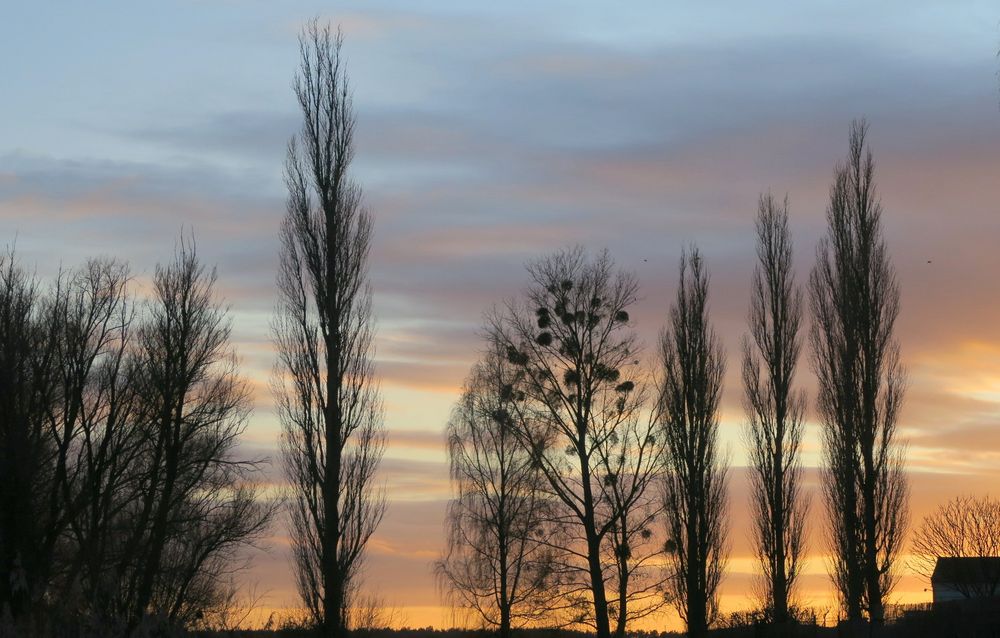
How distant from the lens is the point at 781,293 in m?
39.2

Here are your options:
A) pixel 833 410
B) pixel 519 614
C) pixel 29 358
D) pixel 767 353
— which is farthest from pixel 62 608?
pixel 767 353

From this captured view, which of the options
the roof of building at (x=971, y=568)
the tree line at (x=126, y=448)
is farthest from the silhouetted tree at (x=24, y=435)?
the roof of building at (x=971, y=568)

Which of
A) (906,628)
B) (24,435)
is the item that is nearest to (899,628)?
(906,628)

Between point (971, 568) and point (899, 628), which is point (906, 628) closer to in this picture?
point (899, 628)

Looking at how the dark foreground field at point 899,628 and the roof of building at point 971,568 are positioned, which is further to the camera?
the roof of building at point 971,568

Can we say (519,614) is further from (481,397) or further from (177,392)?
(177,392)

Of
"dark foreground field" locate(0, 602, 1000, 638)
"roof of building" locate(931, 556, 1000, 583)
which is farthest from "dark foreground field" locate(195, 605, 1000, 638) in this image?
"roof of building" locate(931, 556, 1000, 583)

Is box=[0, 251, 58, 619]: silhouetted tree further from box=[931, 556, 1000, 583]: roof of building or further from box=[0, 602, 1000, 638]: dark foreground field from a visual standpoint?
box=[931, 556, 1000, 583]: roof of building

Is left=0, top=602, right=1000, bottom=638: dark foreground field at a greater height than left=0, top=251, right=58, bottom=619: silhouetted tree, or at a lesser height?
lesser

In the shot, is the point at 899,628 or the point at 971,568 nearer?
the point at 899,628

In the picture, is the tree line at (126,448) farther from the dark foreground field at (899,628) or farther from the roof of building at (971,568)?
the roof of building at (971,568)

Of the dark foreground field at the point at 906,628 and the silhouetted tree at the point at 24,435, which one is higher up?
the silhouetted tree at the point at 24,435

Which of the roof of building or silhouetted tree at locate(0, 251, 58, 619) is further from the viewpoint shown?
the roof of building

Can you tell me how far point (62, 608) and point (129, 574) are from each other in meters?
20.2
